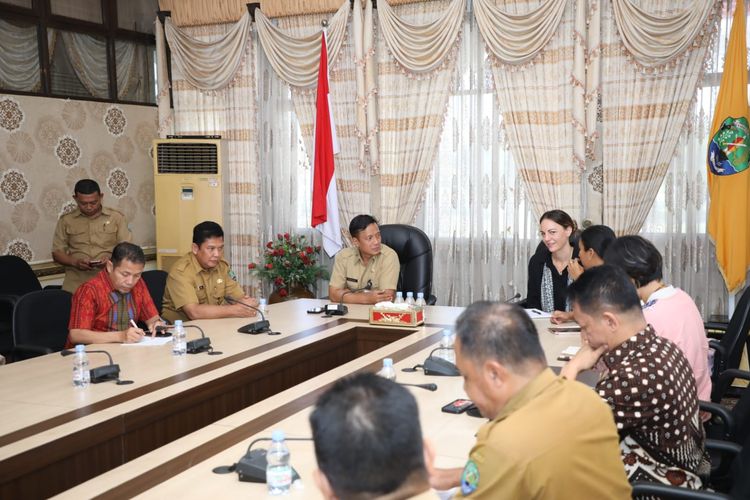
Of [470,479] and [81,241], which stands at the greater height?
[81,241]

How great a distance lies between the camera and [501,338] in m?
1.75

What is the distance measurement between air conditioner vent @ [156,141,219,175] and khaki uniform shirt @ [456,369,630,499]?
574 cm

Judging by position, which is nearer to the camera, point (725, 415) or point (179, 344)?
point (725, 415)

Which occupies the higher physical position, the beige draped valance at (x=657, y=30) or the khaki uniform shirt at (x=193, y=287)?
the beige draped valance at (x=657, y=30)

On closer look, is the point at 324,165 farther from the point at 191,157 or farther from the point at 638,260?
the point at 638,260

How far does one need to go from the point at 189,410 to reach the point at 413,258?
2.52 m

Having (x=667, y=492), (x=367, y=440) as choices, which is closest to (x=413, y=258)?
(x=667, y=492)

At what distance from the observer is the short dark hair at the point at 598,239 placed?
161 inches

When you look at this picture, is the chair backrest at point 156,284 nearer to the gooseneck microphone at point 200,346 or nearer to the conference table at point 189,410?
the conference table at point 189,410

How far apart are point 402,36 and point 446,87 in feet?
1.83

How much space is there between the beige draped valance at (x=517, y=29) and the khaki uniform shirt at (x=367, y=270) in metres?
1.94

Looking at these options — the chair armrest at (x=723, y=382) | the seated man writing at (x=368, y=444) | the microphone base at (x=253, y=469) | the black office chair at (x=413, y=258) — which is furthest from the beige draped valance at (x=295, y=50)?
the seated man writing at (x=368, y=444)

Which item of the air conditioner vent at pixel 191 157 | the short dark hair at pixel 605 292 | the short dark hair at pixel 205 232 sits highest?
the air conditioner vent at pixel 191 157

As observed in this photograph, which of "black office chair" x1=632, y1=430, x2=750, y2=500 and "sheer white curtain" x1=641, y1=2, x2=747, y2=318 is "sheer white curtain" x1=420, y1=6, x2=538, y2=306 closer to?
"sheer white curtain" x1=641, y1=2, x2=747, y2=318
